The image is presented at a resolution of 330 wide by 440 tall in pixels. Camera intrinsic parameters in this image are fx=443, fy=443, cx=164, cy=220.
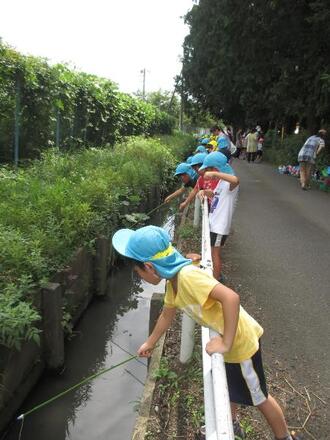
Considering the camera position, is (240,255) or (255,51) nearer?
(240,255)

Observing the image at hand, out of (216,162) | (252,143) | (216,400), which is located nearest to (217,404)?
(216,400)

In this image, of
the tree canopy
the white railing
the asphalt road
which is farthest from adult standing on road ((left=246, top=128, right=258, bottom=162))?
the white railing

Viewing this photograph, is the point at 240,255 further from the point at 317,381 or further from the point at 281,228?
the point at 317,381

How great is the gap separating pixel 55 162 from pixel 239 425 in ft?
21.7

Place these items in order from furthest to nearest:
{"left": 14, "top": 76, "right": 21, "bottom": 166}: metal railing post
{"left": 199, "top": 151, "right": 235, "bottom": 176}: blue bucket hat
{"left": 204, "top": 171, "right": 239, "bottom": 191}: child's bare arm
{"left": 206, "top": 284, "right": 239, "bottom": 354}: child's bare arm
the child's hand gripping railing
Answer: {"left": 14, "top": 76, "right": 21, "bottom": 166}: metal railing post → {"left": 199, "top": 151, "right": 235, "bottom": 176}: blue bucket hat → {"left": 204, "top": 171, "right": 239, "bottom": 191}: child's bare arm → {"left": 206, "top": 284, "right": 239, "bottom": 354}: child's bare arm → the child's hand gripping railing

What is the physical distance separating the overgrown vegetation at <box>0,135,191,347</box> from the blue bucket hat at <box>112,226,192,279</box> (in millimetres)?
1408

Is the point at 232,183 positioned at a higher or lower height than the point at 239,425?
higher

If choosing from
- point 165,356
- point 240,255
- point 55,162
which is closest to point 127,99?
point 55,162

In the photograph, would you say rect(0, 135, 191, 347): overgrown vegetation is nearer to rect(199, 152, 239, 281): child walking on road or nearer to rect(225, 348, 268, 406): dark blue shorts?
rect(225, 348, 268, 406): dark blue shorts

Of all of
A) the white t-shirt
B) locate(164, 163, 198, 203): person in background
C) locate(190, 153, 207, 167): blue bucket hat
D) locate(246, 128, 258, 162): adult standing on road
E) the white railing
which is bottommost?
the white railing

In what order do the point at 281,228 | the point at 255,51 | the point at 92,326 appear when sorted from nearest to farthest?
the point at 92,326, the point at 281,228, the point at 255,51

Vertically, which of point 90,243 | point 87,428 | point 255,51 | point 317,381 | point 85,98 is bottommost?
point 87,428

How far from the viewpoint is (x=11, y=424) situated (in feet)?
→ 12.8

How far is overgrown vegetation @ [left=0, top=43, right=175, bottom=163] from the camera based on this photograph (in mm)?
8828
